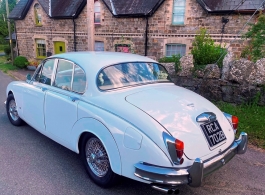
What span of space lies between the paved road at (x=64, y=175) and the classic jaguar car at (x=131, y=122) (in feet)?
0.95

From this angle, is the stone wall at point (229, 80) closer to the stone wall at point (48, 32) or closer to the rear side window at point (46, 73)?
the rear side window at point (46, 73)

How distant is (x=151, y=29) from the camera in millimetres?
12297

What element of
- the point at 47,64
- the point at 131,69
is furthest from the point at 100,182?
the point at 47,64

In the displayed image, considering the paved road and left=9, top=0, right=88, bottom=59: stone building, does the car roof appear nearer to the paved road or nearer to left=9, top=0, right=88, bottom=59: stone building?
the paved road

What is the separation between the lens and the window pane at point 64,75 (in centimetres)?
355

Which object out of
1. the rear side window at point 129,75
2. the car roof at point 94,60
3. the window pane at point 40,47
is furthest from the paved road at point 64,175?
the window pane at point 40,47

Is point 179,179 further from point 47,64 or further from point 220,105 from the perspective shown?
point 220,105

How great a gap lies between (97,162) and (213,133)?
1.57 m

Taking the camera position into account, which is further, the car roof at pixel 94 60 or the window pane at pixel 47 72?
the window pane at pixel 47 72

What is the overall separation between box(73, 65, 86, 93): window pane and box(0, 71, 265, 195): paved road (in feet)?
4.04

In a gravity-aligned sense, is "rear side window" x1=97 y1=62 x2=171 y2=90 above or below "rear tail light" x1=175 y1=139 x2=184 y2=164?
above

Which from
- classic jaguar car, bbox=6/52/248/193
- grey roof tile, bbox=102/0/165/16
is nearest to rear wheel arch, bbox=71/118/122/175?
classic jaguar car, bbox=6/52/248/193

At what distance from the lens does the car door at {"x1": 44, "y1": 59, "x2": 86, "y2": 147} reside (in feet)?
10.8

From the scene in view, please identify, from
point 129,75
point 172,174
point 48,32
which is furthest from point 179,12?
point 172,174
